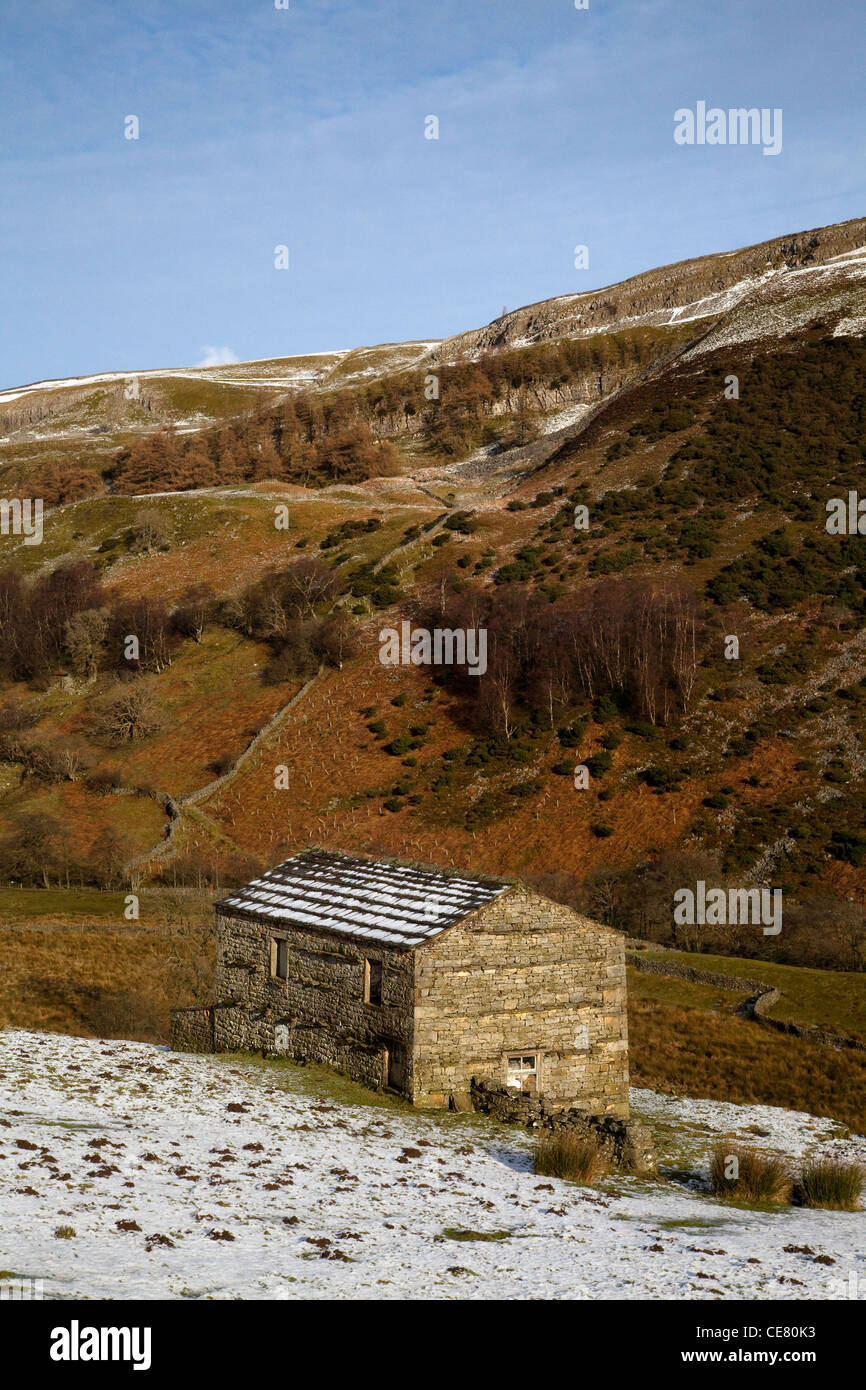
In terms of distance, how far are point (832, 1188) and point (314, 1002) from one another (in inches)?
410

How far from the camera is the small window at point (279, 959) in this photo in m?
23.4

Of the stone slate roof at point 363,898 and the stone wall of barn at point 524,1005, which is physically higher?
the stone slate roof at point 363,898

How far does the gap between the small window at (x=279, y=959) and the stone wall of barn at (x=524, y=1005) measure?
4.37 m

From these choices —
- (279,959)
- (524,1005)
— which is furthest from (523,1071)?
(279,959)

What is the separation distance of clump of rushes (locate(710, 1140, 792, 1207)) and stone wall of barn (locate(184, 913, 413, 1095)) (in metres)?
5.71

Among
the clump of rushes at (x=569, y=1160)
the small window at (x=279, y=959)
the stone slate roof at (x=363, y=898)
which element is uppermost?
the stone slate roof at (x=363, y=898)

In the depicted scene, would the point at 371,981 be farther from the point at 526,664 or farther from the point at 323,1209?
the point at 526,664

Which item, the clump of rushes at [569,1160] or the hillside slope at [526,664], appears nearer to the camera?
the clump of rushes at [569,1160]

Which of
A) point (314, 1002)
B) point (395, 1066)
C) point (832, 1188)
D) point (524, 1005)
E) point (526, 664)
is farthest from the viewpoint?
point (526, 664)

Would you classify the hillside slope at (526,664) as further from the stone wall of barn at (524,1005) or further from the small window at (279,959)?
the small window at (279,959)

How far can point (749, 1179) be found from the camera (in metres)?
17.9

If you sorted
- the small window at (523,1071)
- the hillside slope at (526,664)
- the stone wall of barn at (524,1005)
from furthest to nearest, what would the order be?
the hillside slope at (526,664) < the small window at (523,1071) < the stone wall of barn at (524,1005)

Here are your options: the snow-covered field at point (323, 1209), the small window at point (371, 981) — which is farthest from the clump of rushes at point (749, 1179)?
the small window at point (371, 981)
